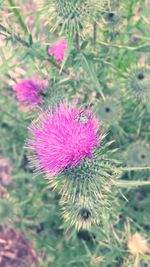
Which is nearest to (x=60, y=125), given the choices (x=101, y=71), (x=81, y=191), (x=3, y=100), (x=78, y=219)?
(x=81, y=191)

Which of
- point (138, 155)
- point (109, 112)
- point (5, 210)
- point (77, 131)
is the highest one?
point (77, 131)

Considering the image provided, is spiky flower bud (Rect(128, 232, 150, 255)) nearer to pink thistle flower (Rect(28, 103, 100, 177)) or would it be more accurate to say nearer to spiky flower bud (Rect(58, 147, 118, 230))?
spiky flower bud (Rect(58, 147, 118, 230))

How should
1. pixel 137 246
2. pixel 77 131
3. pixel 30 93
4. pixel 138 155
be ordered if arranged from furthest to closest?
pixel 138 155
pixel 30 93
pixel 137 246
pixel 77 131

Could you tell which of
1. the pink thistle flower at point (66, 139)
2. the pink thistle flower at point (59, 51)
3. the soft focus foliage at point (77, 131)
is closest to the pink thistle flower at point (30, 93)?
the soft focus foliage at point (77, 131)

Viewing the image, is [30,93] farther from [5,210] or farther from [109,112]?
[5,210]

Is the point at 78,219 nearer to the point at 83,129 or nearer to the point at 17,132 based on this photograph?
the point at 83,129

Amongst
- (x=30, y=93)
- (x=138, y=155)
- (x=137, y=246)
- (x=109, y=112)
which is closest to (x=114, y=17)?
(x=109, y=112)

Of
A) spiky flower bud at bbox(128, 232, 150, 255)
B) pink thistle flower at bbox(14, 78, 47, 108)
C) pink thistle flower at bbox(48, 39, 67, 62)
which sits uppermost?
pink thistle flower at bbox(48, 39, 67, 62)

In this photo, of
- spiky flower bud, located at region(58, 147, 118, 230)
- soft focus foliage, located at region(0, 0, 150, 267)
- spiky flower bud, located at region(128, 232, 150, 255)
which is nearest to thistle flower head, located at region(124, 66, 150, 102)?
soft focus foliage, located at region(0, 0, 150, 267)
